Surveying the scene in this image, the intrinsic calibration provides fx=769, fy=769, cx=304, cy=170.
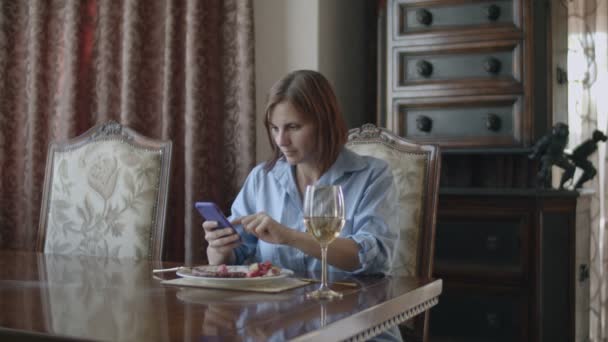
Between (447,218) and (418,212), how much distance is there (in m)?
0.66

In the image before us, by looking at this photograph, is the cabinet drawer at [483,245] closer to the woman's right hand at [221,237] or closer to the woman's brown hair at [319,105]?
the woman's brown hair at [319,105]

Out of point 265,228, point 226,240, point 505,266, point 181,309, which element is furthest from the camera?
point 505,266

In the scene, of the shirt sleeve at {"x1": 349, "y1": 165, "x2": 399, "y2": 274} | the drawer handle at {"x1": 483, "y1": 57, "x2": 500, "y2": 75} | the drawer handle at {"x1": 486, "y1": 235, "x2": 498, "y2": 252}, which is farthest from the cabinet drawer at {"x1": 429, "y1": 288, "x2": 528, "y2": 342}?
the shirt sleeve at {"x1": 349, "y1": 165, "x2": 399, "y2": 274}

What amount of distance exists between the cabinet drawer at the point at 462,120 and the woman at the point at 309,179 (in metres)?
0.93

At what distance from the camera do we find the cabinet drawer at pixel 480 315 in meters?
2.63

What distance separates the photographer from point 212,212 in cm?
164

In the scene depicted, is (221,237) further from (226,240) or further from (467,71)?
(467,71)

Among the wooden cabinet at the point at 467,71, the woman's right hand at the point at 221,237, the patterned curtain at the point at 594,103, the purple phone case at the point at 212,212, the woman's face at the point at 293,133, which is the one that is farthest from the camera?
the patterned curtain at the point at 594,103

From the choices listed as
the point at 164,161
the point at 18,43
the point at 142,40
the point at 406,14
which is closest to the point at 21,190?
the point at 18,43

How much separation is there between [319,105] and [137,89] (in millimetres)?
1368

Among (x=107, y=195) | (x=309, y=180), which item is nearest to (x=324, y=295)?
(x=309, y=180)

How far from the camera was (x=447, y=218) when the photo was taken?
2.72 m

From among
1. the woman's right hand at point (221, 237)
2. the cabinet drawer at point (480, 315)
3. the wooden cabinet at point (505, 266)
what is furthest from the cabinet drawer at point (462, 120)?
the woman's right hand at point (221, 237)

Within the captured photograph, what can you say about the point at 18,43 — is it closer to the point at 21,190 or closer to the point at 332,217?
the point at 21,190
